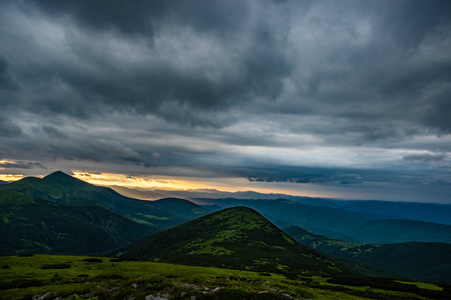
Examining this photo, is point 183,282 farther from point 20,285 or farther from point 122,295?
point 20,285

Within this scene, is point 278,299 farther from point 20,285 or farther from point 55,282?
point 20,285

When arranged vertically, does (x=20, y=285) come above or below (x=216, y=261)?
above

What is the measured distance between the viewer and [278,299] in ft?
84.2

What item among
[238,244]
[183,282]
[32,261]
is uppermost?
[183,282]

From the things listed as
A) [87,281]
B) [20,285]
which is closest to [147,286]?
[87,281]

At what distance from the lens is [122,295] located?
27.6 metres

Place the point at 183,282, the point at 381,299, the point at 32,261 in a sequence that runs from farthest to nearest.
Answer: the point at 32,261
the point at 381,299
the point at 183,282

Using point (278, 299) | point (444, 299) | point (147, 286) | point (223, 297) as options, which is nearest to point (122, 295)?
point (147, 286)

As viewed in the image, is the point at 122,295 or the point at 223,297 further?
the point at 122,295

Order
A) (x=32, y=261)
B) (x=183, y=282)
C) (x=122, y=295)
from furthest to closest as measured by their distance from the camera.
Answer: (x=32, y=261), (x=183, y=282), (x=122, y=295)

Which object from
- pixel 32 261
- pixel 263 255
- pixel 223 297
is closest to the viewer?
pixel 223 297

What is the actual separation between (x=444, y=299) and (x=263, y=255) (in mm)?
133695

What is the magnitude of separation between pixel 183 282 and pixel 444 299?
42019 millimetres

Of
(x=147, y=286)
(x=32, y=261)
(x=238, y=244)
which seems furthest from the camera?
(x=238, y=244)
